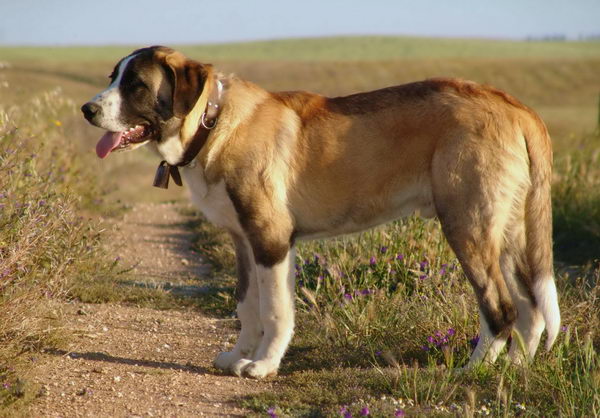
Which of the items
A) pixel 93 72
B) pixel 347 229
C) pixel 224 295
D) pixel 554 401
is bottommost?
pixel 93 72

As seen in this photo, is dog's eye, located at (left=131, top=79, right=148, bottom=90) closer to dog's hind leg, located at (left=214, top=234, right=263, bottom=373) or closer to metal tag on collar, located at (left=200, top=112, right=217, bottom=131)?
metal tag on collar, located at (left=200, top=112, right=217, bottom=131)

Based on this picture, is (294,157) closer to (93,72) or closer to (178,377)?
(178,377)

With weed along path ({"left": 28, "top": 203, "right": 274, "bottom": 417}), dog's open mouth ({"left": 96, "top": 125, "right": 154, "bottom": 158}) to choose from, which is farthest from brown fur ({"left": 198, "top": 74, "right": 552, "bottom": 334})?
weed along path ({"left": 28, "top": 203, "right": 274, "bottom": 417})

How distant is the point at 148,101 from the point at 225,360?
63.0 inches

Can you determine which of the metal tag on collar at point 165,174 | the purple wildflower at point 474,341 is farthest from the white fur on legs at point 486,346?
the metal tag on collar at point 165,174

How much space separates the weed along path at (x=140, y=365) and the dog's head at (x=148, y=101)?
4.13ft

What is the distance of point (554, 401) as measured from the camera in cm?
381

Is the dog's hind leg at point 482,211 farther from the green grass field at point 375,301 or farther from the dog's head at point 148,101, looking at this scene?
the dog's head at point 148,101

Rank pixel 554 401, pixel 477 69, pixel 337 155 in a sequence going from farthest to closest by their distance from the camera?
pixel 477 69 → pixel 337 155 → pixel 554 401

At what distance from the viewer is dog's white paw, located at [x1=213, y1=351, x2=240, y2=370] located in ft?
15.4

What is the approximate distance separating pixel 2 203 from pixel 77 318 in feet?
3.75

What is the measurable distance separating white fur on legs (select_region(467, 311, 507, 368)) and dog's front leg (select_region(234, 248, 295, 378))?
1071mm

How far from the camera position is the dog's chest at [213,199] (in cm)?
443

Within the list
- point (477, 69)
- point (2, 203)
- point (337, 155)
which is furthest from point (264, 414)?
point (477, 69)
